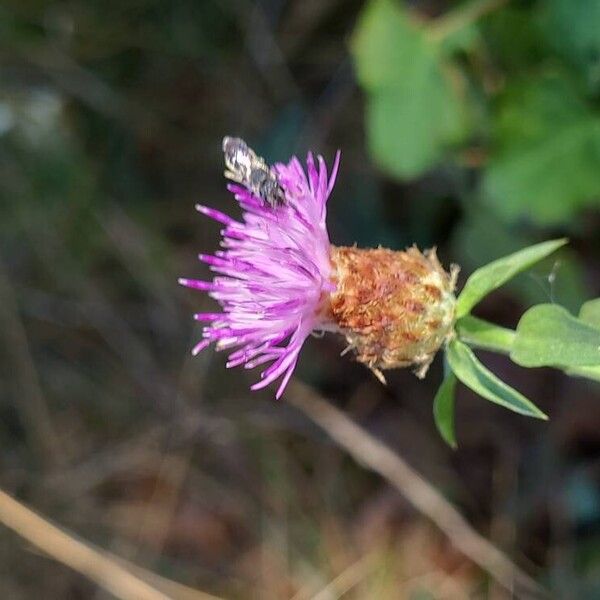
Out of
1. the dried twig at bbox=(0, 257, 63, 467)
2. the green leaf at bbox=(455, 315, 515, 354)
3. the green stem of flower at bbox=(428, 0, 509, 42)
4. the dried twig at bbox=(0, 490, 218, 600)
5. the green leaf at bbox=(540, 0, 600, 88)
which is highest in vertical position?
the green stem of flower at bbox=(428, 0, 509, 42)

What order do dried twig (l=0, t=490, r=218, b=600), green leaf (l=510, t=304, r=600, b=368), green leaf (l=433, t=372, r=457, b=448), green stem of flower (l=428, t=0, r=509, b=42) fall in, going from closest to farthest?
green leaf (l=510, t=304, r=600, b=368) → green leaf (l=433, t=372, r=457, b=448) → green stem of flower (l=428, t=0, r=509, b=42) → dried twig (l=0, t=490, r=218, b=600)

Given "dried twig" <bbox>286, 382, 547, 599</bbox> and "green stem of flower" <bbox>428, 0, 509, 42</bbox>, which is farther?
"dried twig" <bbox>286, 382, 547, 599</bbox>

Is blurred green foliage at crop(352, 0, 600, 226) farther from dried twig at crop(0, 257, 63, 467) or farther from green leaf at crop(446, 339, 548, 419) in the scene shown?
dried twig at crop(0, 257, 63, 467)

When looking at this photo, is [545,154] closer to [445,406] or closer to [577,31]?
[577,31]

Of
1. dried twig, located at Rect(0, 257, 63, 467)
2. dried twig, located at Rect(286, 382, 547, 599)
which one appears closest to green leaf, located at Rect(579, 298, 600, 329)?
dried twig, located at Rect(286, 382, 547, 599)

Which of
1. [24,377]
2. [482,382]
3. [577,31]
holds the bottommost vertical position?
[482,382]

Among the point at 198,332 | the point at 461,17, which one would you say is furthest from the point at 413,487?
the point at 461,17

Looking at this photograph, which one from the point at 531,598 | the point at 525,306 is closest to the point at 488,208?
the point at 525,306
